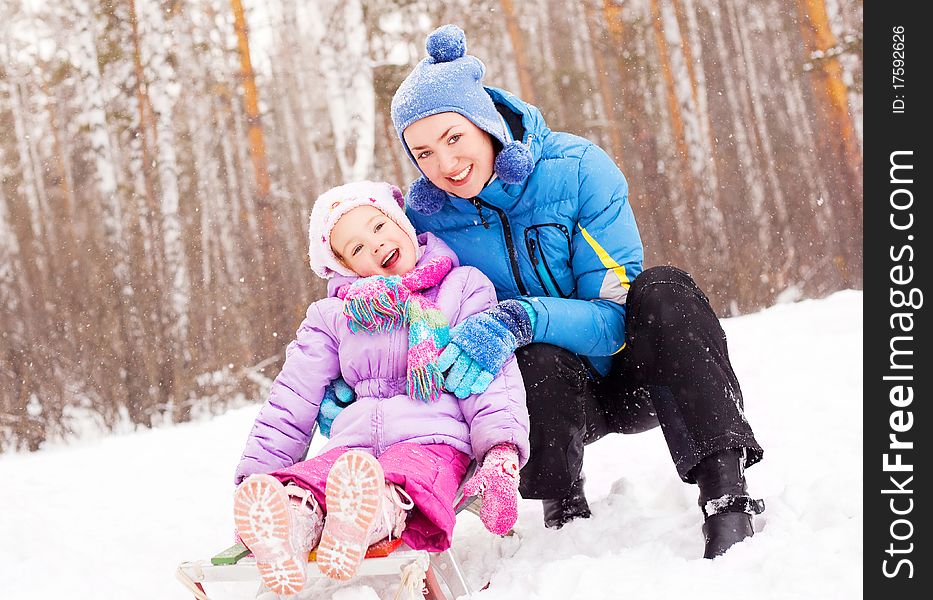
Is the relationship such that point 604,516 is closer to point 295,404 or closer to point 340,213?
point 295,404

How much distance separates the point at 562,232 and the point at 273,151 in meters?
3.95

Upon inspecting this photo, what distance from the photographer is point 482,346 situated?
197cm

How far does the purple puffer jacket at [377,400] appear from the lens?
77.0 inches

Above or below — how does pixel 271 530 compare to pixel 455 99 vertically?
below

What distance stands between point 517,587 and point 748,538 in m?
0.52

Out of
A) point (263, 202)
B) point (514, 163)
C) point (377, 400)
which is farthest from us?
point (263, 202)

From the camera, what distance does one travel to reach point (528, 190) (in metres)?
2.24

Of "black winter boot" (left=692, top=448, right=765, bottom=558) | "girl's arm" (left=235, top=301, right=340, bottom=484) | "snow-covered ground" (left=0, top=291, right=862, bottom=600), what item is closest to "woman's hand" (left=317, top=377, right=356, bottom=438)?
"girl's arm" (left=235, top=301, right=340, bottom=484)

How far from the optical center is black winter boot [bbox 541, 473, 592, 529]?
239 centimetres

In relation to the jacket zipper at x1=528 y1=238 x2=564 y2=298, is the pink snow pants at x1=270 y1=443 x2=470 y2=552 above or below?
below

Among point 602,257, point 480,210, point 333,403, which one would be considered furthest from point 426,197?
point 333,403

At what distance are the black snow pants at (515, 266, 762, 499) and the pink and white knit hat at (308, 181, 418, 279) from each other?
53 centimetres

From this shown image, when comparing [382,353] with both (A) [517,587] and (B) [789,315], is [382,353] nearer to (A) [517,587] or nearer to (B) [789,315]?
(A) [517,587]

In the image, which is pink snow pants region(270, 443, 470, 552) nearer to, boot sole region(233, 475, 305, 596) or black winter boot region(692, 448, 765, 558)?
boot sole region(233, 475, 305, 596)
